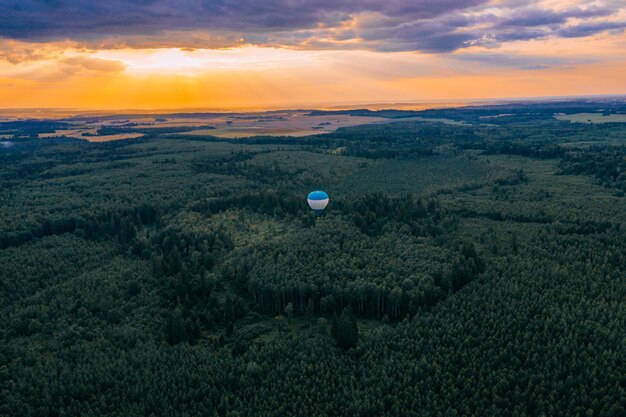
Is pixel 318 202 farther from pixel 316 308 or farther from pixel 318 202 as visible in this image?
pixel 316 308

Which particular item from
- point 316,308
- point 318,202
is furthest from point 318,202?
point 316,308

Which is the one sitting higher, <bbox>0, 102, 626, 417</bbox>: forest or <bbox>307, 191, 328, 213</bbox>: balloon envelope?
<bbox>307, 191, 328, 213</bbox>: balloon envelope

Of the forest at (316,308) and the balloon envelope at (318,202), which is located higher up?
the balloon envelope at (318,202)

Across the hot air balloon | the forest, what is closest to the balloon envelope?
the hot air balloon

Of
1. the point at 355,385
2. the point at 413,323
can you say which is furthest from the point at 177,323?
the point at 413,323

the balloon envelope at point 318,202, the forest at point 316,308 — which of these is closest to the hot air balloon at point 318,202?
the balloon envelope at point 318,202

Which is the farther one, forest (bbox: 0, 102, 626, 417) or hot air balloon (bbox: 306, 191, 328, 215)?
hot air balloon (bbox: 306, 191, 328, 215)

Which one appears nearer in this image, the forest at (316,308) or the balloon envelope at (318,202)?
the forest at (316,308)

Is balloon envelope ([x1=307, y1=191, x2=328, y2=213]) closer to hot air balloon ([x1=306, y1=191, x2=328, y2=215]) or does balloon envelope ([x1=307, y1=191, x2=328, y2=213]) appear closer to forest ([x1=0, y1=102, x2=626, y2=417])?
hot air balloon ([x1=306, y1=191, x2=328, y2=215])

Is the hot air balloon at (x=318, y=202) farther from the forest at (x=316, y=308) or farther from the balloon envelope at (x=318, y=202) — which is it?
the forest at (x=316, y=308)
